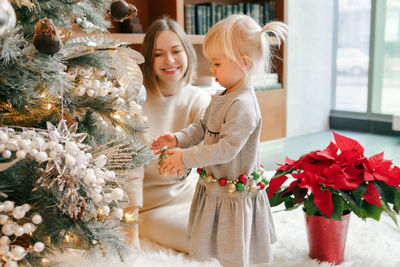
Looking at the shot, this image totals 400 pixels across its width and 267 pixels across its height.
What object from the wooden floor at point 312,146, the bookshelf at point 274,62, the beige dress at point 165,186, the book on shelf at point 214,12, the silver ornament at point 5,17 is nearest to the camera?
the silver ornament at point 5,17

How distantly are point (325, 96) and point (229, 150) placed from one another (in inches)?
123

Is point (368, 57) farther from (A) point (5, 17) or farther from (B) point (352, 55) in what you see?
(A) point (5, 17)

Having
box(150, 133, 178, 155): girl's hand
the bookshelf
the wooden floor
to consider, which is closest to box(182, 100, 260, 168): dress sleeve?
box(150, 133, 178, 155): girl's hand

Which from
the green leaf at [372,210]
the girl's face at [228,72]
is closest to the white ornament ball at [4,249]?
the girl's face at [228,72]

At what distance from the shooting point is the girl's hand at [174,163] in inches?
39.8

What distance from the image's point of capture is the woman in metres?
1.48

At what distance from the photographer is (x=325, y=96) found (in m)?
3.90

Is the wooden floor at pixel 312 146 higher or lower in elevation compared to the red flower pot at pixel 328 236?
lower

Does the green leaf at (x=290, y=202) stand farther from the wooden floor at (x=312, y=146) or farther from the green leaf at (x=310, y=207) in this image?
the wooden floor at (x=312, y=146)

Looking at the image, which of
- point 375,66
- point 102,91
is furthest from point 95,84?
point 375,66

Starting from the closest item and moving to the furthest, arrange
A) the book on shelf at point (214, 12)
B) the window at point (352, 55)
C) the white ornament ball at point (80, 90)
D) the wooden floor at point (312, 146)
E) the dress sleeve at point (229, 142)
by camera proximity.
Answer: the white ornament ball at point (80, 90) → the dress sleeve at point (229, 142) → the book on shelf at point (214, 12) → the wooden floor at point (312, 146) → the window at point (352, 55)

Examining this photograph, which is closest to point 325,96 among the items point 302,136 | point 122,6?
point 302,136

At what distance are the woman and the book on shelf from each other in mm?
907

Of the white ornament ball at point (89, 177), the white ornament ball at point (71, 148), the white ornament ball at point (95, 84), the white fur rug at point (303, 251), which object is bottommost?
the white fur rug at point (303, 251)
